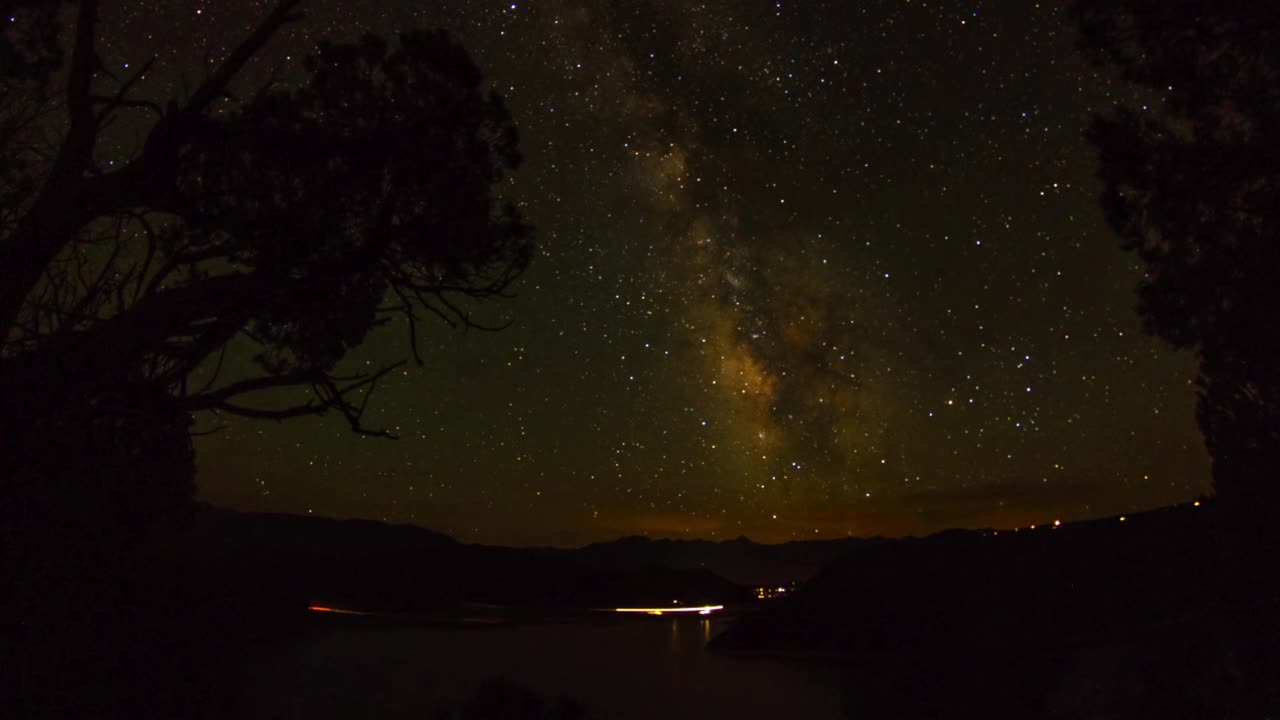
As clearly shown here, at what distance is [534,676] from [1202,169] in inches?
2189

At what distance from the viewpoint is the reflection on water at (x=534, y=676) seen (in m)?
40.1

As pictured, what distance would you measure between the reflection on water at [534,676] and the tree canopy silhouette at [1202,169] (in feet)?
70.8

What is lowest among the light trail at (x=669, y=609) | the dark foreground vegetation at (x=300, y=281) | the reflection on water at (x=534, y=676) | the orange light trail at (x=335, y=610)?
the light trail at (x=669, y=609)

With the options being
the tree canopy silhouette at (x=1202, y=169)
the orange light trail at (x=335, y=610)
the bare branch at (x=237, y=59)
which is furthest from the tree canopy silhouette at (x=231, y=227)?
the orange light trail at (x=335, y=610)

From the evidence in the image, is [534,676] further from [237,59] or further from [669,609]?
[669,609]

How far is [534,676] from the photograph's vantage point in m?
58.6

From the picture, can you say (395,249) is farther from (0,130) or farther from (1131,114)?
(1131,114)

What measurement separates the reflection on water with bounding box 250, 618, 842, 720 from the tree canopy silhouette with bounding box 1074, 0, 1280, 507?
849 inches

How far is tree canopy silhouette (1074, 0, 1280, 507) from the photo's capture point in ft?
30.4

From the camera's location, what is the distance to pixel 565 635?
99.2 meters

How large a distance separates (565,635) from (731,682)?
43.9 m

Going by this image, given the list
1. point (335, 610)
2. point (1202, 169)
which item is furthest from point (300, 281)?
point (335, 610)

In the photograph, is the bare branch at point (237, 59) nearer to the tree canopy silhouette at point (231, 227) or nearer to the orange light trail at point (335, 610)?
the tree canopy silhouette at point (231, 227)

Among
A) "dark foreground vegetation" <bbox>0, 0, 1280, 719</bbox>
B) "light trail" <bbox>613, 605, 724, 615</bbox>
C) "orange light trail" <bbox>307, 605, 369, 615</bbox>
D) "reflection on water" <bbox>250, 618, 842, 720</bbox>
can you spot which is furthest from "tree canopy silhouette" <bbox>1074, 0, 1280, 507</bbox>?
"light trail" <bbox>613, 605, 724, 615</bbox>
